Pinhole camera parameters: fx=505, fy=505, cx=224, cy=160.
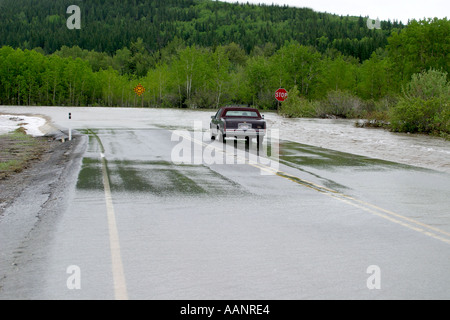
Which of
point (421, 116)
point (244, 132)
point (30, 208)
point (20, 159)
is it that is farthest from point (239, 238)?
point (421, 116)

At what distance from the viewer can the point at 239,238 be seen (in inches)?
272

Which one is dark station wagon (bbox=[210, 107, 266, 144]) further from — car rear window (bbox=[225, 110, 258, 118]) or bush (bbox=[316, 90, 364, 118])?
bush (bbox=[316, 90, 364, 118])

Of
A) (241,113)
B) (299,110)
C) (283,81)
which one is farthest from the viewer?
(283,81)

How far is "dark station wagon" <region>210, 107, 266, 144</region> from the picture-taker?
874 inches

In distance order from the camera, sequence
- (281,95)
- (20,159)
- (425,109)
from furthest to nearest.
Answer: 1. (281,95)
2. (425,109)
3. (20,159)

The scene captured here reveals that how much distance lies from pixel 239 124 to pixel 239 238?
51.4ft

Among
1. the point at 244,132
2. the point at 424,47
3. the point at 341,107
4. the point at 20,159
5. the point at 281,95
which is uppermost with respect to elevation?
the point at 424,47

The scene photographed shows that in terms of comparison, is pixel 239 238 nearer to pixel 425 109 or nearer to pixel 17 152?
pixel 17 152

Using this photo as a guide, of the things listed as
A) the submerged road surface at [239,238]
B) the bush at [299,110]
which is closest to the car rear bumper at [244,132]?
the submerged road surface at [239,238]

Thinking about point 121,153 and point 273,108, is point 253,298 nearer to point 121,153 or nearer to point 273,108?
point 121,153

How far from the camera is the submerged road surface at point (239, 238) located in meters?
5.04

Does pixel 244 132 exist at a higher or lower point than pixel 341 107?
lower

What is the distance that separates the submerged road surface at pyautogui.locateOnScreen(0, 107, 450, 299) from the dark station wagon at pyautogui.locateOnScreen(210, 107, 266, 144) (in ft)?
28.5
